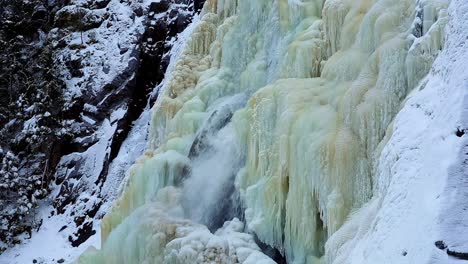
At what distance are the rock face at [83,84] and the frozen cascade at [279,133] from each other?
23.5 feet

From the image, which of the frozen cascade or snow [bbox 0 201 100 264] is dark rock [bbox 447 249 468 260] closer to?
the frozen cascade

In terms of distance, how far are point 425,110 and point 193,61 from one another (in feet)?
22.0

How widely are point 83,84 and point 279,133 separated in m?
12.8

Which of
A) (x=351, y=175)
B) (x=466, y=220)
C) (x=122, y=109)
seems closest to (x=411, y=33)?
(x=351, y=175)

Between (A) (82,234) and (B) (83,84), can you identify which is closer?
(A) (82,234)

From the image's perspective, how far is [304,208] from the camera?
222 inches

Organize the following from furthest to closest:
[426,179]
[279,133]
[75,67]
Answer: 1. [75,67]
2. [279,133]
3. [426,179]

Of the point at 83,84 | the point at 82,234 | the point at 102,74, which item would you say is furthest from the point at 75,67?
the point at 82,234

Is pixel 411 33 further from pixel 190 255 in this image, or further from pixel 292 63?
pixel 190 255

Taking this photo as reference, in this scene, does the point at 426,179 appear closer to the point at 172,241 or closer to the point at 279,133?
the point at 279,133

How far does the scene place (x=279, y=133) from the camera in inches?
242

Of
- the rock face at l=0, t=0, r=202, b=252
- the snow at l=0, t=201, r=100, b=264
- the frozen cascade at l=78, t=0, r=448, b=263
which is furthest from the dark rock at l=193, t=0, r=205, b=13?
the frozen cascade at l=78, t=0, r=448, b=263

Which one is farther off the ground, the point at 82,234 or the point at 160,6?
the point at 160,6

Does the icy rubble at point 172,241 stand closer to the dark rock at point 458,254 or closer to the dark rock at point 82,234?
the dark rock at point 458,254
